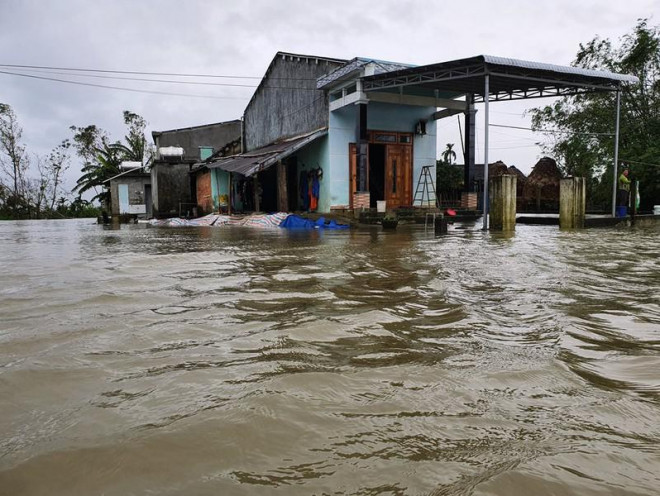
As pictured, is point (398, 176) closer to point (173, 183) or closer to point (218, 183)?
point (218, 183)

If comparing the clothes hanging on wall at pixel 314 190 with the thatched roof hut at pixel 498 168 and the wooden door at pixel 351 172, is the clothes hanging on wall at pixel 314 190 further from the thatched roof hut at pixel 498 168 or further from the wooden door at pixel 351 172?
the thatched roof hut at pixel 498 168

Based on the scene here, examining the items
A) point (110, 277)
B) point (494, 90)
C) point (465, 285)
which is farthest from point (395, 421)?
point (494, 90)

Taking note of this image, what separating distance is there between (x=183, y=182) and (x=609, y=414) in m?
25.4

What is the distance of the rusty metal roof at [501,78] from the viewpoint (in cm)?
1188

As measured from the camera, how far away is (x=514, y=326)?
3.00m

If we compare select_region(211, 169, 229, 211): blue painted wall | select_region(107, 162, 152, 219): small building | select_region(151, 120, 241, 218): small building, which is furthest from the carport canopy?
select_region(107, 162, 152, 219): small building

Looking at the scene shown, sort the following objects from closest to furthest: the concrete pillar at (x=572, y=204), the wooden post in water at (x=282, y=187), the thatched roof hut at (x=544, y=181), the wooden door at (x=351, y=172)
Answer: the concrete pillar at (x=572, y=204) → the wooden door at (x=351, y=172) → the wooden post in water at (x=282, y=187) → the thatched roof hut at (x=544, y=181)

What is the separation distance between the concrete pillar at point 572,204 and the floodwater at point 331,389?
359 inches

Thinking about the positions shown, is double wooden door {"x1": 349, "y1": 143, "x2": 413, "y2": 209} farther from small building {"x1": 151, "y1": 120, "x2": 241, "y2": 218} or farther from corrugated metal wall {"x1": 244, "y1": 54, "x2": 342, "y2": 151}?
small building {"x1": 151, "y1": 120, "x2": 241, "y2": 218}

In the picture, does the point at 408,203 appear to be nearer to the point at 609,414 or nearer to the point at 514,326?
the point at 514,326

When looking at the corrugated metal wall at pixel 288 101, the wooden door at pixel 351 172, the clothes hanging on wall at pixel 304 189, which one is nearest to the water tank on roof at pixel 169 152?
Result: the corrugated metal wall at pixel 288 101

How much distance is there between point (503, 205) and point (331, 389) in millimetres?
10771

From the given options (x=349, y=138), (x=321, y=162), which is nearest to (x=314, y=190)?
(x=321, y=162)

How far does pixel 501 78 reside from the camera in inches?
498
